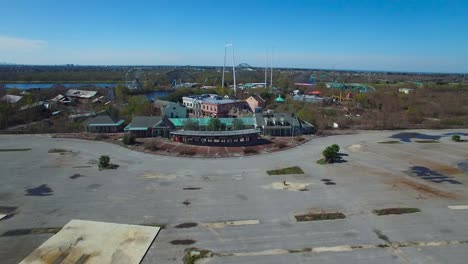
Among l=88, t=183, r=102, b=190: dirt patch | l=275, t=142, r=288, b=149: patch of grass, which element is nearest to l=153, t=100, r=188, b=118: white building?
l=275, t=142, r=288, b=149: patch of grass

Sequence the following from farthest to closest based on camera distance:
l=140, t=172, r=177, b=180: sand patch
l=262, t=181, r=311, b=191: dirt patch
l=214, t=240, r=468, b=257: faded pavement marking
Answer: l=140, t=172, r=177, b=180: sand patch < l=262, t=181, r=311, b=191: dirt patch < l=214, t=240, r=468, b=257: faded pavement marking

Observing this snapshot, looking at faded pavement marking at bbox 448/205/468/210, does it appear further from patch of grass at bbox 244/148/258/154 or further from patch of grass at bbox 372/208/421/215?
patch of grass at bbox 244/148/258/154

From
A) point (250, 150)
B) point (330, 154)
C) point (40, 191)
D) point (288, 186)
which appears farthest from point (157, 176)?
point (330, 154)

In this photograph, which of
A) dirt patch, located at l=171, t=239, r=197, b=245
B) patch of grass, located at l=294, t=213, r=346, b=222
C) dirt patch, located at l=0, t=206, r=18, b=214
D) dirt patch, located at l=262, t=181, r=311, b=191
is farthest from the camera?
dirt patch, located at l=262, t=181, r=311, b=191

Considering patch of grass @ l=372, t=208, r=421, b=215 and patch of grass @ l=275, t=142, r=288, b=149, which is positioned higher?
patch of grass @ l=275, t=142, r=288, b=149

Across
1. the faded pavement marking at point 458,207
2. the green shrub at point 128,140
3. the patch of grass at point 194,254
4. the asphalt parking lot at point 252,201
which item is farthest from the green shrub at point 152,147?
the faded pavement marking at point 458,207

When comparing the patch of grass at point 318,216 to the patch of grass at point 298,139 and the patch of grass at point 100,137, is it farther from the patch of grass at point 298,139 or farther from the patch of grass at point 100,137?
the patch of grass at point 100,137
